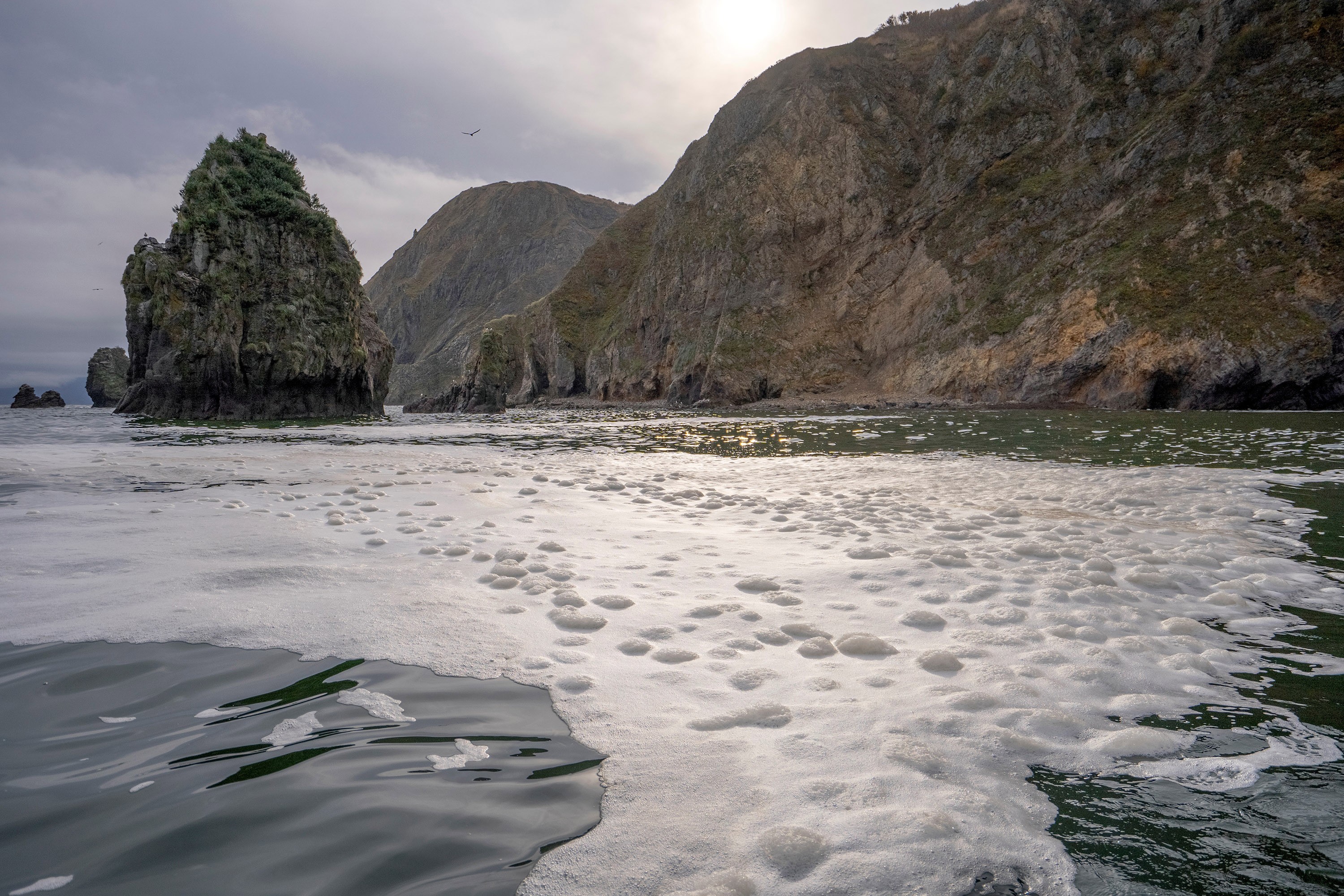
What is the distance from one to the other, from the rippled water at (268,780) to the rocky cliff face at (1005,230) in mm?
39404

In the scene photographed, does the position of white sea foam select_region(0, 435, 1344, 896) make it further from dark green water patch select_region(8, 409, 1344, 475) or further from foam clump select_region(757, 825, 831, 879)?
dark green water patch select_region(8, 409, 1344, 475)

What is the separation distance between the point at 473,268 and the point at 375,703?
180 m

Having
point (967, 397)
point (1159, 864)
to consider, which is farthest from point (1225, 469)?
point (967, 397)

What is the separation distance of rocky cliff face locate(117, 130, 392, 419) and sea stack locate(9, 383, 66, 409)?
3765cm

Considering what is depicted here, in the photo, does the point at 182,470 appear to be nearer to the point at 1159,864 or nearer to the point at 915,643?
the point at 915,643

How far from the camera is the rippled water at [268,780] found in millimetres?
1683

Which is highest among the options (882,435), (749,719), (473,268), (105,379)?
(473,268)

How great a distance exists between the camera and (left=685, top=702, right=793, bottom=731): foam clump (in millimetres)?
2510

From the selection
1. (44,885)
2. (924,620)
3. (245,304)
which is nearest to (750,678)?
(924,620)

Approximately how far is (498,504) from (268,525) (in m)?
2.37

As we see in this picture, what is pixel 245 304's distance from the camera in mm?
35062

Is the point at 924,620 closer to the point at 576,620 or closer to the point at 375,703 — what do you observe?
the point at 576,620

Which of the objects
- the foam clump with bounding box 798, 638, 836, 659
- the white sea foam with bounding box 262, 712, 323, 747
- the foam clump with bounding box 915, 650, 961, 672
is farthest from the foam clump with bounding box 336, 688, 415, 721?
the foam clump with bounding box 915, 650, 961, 672

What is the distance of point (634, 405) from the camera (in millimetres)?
70000
